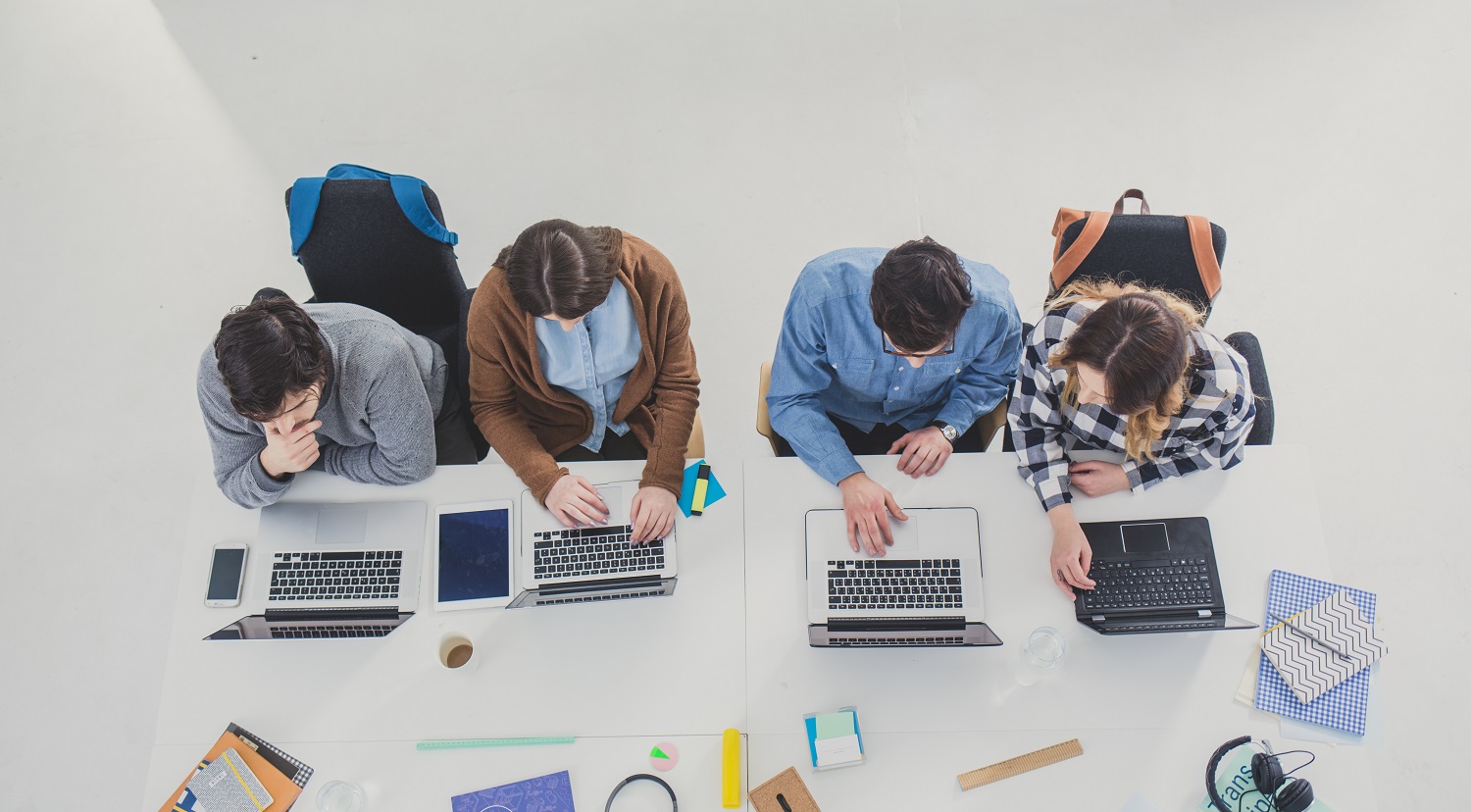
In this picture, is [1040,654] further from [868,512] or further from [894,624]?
[868,512]

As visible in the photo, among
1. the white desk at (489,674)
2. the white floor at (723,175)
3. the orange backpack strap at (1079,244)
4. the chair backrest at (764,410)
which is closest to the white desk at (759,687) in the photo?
the white desk at (489,674)

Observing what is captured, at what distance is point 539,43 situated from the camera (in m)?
3.17

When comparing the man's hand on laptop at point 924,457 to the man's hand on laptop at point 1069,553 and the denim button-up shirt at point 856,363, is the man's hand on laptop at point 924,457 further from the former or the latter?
the man's hand on laptop at point 1069,553

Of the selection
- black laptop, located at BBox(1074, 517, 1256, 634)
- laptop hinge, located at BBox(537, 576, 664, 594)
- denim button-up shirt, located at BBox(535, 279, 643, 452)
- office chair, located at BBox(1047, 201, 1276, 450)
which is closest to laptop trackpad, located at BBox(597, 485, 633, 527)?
laptop hinge, located at BBox(537, 576, 664, 594)

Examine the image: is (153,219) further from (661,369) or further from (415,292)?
(661,369)

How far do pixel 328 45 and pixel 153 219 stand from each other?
0.95 meters

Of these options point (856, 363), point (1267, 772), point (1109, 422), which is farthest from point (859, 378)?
point (1267, 772)

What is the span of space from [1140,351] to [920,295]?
0.40 meters

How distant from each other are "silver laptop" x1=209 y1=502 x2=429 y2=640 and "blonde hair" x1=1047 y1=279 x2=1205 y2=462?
1.41 meters

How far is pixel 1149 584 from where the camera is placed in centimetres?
164

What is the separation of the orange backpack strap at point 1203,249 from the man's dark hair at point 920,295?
2.16ft

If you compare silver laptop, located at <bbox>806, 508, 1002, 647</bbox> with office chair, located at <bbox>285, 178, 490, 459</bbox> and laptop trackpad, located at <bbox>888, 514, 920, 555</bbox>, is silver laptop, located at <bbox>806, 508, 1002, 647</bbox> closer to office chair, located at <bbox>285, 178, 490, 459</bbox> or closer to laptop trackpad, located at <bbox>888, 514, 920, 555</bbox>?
laptop trackpad, located at <bbox>888, 514, 920, 555</bbox>

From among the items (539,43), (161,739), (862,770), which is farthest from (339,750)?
(539,43)

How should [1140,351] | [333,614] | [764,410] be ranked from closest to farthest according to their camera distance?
[1140,351] → [333,614] → [764,410]
